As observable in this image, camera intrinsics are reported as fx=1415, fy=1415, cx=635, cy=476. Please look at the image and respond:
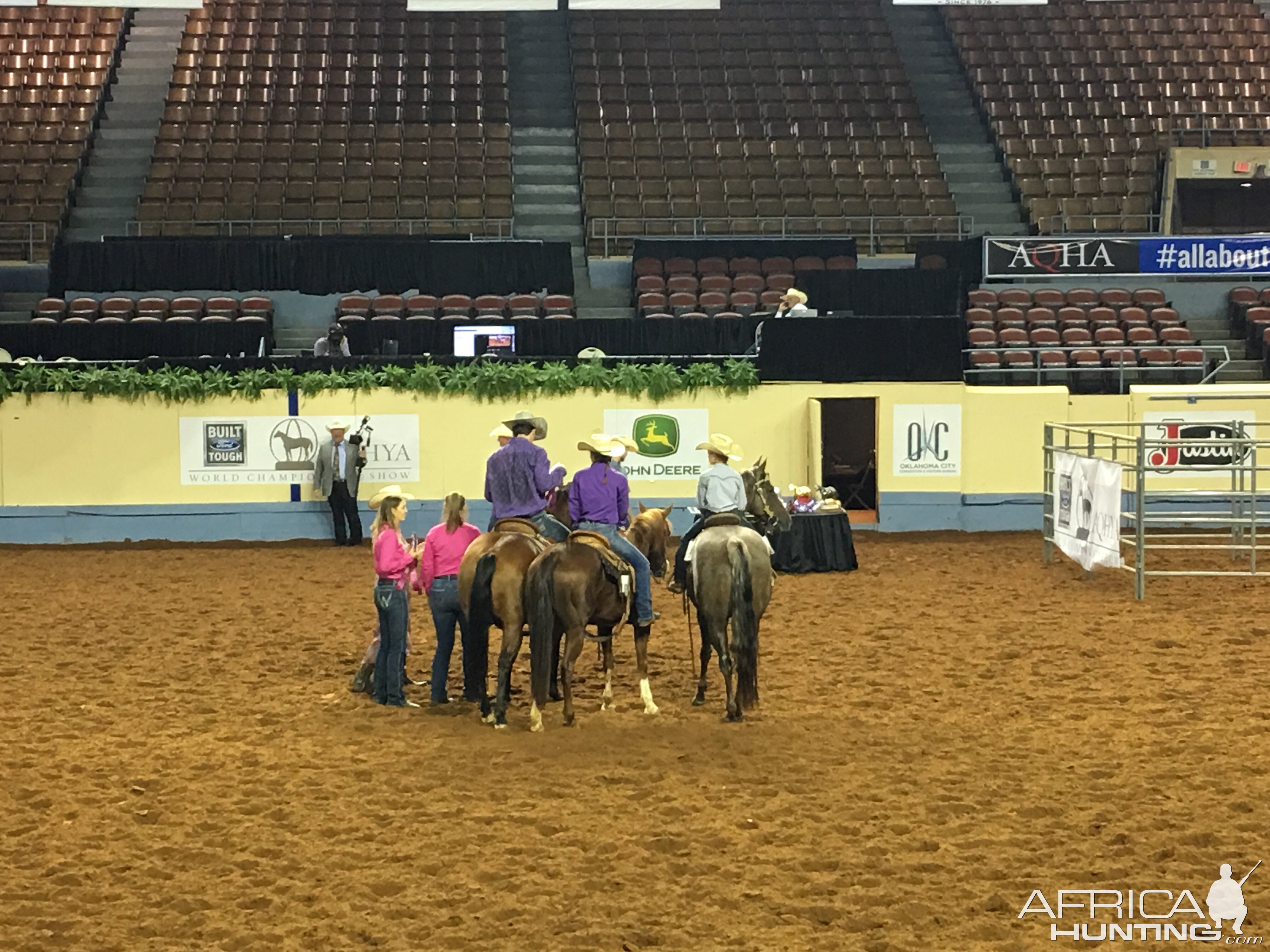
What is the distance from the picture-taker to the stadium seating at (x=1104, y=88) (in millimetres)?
26609

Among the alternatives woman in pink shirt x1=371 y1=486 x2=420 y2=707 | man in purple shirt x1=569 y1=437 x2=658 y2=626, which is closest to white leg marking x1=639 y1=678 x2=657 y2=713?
man in purple shirt x1=569 y1=437 x2=658 y2=626

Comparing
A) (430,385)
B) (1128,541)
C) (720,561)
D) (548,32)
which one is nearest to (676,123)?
(548,32)

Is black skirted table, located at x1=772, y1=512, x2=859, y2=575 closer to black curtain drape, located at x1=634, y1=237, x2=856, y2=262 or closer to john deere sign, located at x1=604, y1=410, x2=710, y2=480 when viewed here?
john deere sign, located at x1=604, y1=410, x2=710, y2=480

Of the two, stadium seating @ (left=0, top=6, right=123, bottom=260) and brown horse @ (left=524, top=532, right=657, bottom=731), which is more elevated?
stadium seating @ (left=0, top=6, right=123, bottom=260)

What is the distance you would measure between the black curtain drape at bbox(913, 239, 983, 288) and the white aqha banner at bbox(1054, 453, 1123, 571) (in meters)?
7.73

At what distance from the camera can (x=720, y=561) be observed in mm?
8805

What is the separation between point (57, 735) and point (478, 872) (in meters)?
3.86

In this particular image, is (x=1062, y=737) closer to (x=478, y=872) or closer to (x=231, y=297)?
(x=478, y=872)

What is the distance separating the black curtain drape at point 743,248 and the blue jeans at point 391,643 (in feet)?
50.2

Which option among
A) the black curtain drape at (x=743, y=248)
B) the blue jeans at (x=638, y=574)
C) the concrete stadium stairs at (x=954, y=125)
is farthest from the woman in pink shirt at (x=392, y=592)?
the concrete stadium stairs at (x=954, y=125)

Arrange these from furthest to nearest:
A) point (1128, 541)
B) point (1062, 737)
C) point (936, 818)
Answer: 1. point (1128, 541)
2. point (1062, 737)
3. point (936, 818)

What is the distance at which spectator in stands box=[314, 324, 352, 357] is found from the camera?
19453 millimetres

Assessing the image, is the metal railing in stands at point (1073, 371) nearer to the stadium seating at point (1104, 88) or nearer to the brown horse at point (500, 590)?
the stadium seating at point (1104, 88)

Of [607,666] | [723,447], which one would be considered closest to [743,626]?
[607,666]
